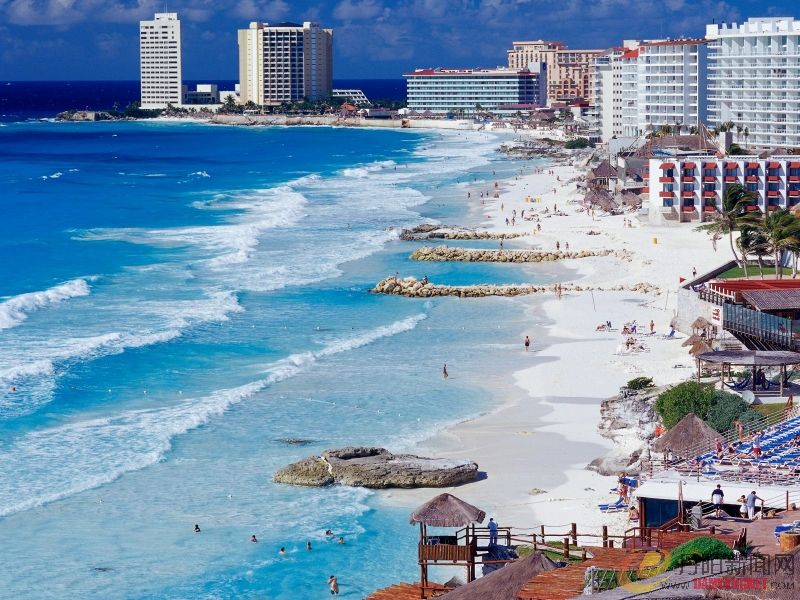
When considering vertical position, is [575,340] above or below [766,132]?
below

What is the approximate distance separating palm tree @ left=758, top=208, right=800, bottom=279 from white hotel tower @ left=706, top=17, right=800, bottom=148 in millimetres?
57225

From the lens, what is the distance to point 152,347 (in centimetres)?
4909

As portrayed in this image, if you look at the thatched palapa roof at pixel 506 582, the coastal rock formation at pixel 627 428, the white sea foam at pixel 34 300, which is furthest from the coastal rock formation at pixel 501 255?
the thatched palapa roof at pixel 506 582

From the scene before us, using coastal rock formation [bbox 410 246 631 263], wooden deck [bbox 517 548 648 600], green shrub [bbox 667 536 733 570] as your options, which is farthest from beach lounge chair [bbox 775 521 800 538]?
coastal rock formation [bbox 410 246 631 263]

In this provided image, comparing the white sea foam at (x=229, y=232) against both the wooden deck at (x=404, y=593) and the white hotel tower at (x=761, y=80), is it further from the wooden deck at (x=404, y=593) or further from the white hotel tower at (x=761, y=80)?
the wooden deck at (x=404, y=593)

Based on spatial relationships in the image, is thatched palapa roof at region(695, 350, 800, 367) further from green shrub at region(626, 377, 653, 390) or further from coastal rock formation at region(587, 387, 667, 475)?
green shrub at region(626, 377, 653, 390)

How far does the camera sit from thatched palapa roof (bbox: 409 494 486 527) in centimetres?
2370

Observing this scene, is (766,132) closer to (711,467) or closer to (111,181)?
(111,181)

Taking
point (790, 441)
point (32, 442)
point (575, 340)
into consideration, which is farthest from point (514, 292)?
point (790, 441)

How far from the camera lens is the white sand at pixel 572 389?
32.0 metres

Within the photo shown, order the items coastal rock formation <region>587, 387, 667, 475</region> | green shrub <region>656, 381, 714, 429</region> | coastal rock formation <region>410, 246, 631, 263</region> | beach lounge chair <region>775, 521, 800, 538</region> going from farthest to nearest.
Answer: coastal rock formation <region>410, 246, 631, 263</region> < coastal rock formation <region>587, 387, 667, 475</region> < green shrub <region>656, 381, 714, 429</region> < beach lounge chair <region>775, 521, 800, 538</region>

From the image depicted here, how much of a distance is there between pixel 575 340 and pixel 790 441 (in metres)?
22.5

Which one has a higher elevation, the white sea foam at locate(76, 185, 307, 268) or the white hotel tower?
the white hotel tower

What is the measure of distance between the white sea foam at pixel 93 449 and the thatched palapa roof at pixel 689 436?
46.1 ft
